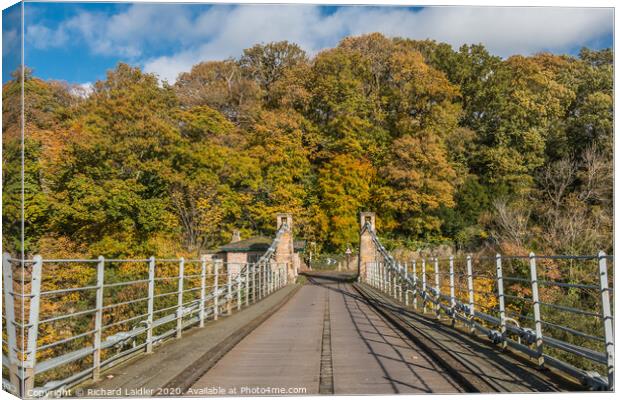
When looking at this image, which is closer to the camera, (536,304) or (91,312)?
(536,304)

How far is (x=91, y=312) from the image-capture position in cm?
699

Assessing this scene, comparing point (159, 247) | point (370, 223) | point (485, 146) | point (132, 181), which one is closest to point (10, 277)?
point (159, 247)

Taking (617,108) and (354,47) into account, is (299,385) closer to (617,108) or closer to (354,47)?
(617,108)

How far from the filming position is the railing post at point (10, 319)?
422 centimetres

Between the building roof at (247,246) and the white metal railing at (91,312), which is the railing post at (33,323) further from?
the building roof at (247,246)

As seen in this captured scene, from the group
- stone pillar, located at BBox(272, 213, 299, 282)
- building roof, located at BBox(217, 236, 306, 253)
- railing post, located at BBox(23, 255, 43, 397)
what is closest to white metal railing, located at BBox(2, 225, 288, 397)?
railing post, located at BBox(23, 255, 43, 397)

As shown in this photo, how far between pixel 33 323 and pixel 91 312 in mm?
3010

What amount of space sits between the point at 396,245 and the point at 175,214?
51.7ft

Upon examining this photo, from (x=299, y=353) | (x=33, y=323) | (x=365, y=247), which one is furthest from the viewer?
(x=365, y=247)

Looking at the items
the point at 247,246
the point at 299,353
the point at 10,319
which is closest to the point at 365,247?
the point at 247,246

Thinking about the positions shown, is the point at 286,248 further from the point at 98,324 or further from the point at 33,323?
the point at 33,323

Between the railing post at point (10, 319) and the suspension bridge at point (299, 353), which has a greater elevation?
the railing post at point (10, 319)

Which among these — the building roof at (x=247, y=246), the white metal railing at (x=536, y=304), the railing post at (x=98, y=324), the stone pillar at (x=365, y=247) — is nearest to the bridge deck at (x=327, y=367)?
the railing post at (x=98, y=324)

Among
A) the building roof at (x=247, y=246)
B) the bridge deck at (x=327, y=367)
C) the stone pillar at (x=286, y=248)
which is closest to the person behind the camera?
the bridge deck at (x=327, y=367)
